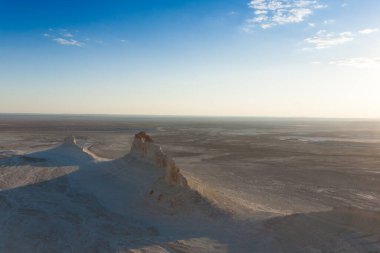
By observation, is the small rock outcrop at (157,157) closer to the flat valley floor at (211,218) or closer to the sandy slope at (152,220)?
the sandy slope at (152,220)

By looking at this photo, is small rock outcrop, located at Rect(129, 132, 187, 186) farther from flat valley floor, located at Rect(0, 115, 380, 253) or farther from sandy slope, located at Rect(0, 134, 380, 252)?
flat valley floor, located at Rect(0, 115, 380, 253)

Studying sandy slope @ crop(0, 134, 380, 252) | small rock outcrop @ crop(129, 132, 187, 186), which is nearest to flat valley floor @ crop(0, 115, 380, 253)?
sandy slope @ crop(0, 134, 380, 252)

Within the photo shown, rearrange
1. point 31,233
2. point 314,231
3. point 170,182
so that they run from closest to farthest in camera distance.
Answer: point 314,231
point 31,233
point 170,182

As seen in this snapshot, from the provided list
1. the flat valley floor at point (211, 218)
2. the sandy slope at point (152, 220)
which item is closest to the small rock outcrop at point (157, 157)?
the sandy slope at point (152, 220)

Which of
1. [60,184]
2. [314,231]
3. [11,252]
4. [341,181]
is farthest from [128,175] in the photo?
[341,181]

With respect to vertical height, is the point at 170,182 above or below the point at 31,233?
above

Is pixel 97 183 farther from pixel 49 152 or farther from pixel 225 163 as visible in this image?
pixel 225 163

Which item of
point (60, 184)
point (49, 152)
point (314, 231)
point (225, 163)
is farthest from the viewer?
point (225, 163)
